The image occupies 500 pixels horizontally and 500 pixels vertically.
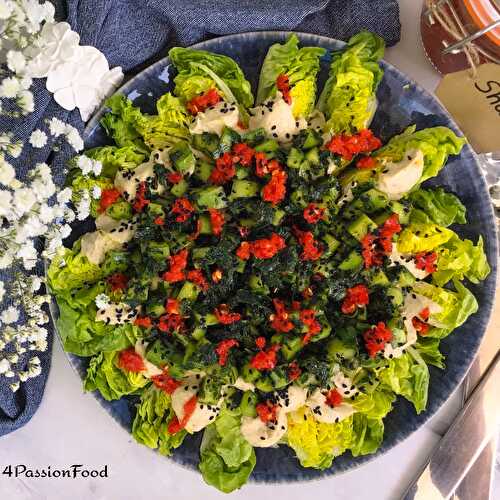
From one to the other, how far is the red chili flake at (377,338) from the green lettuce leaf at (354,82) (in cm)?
50

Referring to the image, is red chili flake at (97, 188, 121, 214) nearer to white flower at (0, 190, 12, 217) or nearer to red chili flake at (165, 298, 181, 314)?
red chili flake at (165, 298, 181, 314)

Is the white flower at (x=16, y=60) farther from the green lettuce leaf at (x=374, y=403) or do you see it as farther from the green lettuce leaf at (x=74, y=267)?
the green lettuce leaf at (x=374, y=403)

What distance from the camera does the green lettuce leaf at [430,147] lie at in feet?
4.89

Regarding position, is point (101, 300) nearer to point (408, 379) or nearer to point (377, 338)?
point (377, 338)

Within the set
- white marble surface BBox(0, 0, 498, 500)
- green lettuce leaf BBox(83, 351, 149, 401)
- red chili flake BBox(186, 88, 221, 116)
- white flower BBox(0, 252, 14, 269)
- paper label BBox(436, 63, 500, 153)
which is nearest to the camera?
white flower BBox(0, 252, 14, 269)

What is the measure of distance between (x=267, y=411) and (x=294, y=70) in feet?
2.85

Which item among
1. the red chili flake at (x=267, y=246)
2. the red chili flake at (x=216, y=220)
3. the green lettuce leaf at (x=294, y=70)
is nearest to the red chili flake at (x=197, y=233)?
the red chili flake at (x=216, y=220)

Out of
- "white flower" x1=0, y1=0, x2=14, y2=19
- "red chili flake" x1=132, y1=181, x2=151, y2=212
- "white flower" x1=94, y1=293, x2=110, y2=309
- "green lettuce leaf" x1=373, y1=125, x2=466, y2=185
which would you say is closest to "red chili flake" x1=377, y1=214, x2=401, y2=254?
"green lettuce leaf" x1=373, y1=125, x2=466, y2=185

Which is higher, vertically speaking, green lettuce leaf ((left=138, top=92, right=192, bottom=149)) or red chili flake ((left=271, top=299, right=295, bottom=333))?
green lettuce leaf ((left=138, top=92, right=192, bottom=149))

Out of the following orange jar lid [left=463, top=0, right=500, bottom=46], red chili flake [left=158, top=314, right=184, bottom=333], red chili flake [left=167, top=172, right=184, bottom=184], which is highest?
orange jar lid [left=463, top=0, right=500, bottom=46]

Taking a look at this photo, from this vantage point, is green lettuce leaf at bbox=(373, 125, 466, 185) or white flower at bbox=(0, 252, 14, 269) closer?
white flower at bbox=(0, 252, 14, 269)

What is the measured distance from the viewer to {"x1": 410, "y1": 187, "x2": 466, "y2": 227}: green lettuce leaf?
5.05ft

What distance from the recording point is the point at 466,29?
4.44 feet

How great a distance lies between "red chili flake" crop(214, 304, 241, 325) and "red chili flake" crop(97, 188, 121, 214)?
383mm
